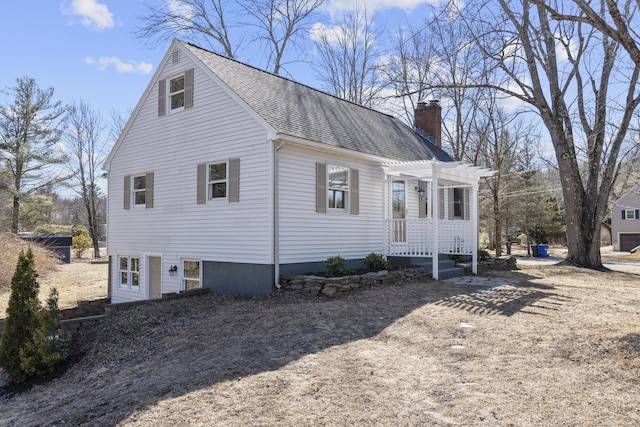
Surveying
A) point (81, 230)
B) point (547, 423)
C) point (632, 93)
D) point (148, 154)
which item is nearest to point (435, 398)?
point (547, 423)

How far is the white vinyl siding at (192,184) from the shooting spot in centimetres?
980

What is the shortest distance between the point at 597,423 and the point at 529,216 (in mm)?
31974

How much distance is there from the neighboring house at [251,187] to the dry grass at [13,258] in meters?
4.79

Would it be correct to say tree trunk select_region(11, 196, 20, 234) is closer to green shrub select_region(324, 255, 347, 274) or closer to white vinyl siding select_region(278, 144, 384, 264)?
white vinyl siding select_region(278, 144, 384, 264)

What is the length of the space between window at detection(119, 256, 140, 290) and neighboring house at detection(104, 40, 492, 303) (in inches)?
1.5

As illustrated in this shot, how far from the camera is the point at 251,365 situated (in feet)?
16.8

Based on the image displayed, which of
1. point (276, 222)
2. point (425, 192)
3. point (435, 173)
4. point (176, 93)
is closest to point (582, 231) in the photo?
point (425, 192)

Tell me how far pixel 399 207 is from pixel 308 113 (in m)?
3.75

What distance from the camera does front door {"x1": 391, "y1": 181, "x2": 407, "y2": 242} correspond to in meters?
12.5

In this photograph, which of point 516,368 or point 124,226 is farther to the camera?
point 124,226

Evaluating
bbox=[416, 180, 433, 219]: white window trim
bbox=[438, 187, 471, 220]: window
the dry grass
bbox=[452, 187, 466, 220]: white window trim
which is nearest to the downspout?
bbox=[416, 180, 433, 219]: white window trim

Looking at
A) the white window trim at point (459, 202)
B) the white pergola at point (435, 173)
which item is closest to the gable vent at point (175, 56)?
the white pergola at point (435, 173)

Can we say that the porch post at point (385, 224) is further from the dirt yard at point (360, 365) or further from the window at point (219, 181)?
the window at point (219, 181)

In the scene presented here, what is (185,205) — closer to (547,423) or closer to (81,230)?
(547,423)
